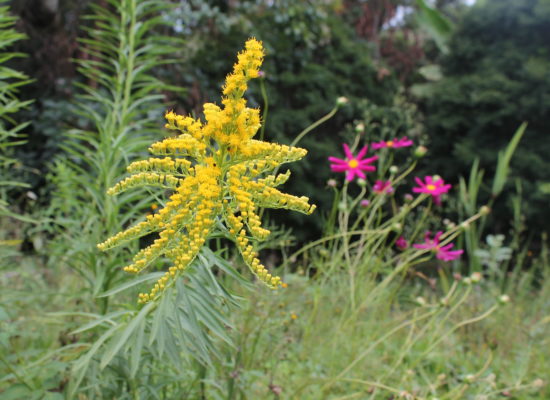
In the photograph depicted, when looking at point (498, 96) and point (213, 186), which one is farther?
point (498, 96)

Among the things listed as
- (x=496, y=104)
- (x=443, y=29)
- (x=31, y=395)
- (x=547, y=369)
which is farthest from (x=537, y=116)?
(x=31, y=395)

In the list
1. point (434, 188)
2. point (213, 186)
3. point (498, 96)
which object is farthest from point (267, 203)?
point (498, 96)

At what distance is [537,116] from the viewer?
27.9 feet

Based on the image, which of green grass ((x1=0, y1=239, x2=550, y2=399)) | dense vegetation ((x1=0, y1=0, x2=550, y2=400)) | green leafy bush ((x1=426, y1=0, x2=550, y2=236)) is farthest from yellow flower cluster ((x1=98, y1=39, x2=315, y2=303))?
green leafy bush ((x1=426, y1=0, x2=550, y2=236))

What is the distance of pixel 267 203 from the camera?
4.17 ft

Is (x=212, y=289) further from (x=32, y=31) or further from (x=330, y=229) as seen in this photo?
(x=32, y=31)

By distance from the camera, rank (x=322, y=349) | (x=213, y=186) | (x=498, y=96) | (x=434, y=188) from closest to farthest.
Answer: (x=213, y=186) < (x=434, y=188) < (x=322, y=349) < (x=498, y=96)

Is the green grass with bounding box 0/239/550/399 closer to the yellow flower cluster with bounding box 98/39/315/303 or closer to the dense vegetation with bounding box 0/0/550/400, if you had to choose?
the dense vegetation with bounding box 0/0/550/400

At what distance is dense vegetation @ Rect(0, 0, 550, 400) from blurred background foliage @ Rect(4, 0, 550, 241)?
38 mm

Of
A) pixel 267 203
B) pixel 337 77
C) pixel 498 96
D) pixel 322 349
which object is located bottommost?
pixel 322 349

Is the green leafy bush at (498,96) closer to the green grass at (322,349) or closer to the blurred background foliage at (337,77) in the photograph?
the blurred background foliage at (337,77)

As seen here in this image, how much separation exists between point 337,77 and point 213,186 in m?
6.94

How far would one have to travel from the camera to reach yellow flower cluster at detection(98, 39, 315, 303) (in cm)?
117

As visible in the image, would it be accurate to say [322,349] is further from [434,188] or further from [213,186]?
[213,186]
